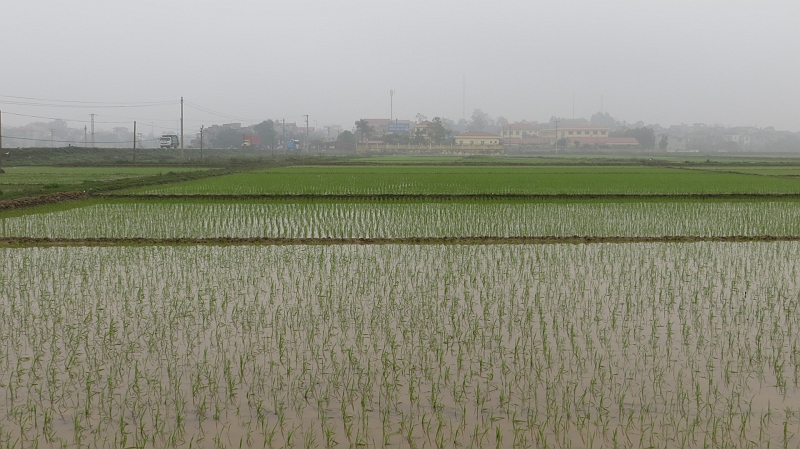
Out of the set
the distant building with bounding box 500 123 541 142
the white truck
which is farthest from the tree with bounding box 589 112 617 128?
the white truck

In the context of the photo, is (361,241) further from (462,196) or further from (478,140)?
(478,140)

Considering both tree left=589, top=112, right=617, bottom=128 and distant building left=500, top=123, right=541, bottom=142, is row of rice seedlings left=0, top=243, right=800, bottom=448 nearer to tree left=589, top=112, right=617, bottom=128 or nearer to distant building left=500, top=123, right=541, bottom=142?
distant building left=500, top=123, right=541, bottom=142

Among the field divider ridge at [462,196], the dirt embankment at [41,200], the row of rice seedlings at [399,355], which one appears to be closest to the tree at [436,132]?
the field divider ridge at [462,196]

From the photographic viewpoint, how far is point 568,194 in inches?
581

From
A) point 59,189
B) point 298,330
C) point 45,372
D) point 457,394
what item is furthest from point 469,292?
point 59,189

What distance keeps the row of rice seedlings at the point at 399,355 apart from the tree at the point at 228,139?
79.3m

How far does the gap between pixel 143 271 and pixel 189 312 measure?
1891mm

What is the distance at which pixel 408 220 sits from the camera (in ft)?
35.5

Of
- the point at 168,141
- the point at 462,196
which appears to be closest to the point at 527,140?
the point at 168,141

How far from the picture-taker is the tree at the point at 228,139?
276 ft

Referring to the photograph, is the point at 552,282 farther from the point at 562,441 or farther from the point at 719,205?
the point at 719,205

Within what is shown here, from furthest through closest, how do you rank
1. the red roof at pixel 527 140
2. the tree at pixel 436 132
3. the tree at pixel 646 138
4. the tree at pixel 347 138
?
1. the red roof at pixel 527 140
2. the tree at pixel 646 138
3. the tree at pixel 347 138
4. the tree at pixel 436 132

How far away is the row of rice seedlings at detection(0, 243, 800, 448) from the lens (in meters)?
3.22

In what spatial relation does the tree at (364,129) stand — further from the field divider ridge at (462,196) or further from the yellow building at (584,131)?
the field divider ridge at (462,196)
